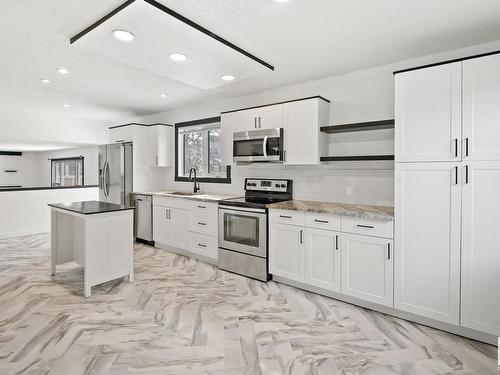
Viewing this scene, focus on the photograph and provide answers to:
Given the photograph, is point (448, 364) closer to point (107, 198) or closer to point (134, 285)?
point (134, 285)

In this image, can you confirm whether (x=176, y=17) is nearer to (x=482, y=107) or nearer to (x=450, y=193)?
(x=482, y=107)

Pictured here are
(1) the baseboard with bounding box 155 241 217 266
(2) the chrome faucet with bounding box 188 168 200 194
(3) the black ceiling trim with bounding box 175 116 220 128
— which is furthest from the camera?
(2) the chrome faucet with bounding box 188 168 200 194

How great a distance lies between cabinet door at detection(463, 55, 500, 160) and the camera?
217cm

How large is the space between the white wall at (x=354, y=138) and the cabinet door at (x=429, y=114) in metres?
0.63

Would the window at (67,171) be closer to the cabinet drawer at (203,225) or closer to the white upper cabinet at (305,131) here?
the cabinet drawer at (203,225)

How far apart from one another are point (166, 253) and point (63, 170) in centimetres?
637

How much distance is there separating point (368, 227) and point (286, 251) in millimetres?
952

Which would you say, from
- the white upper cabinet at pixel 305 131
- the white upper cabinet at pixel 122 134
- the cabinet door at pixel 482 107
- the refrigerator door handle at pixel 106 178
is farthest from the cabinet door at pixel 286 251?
the refrigerator door handle at pixel 106 178

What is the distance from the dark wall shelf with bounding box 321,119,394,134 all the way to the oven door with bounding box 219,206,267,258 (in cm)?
120

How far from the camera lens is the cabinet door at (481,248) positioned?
7.18 feet

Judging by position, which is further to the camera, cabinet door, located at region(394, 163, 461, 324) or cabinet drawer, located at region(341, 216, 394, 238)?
cabinet drawer, located at region(341, 216, 394, 238)

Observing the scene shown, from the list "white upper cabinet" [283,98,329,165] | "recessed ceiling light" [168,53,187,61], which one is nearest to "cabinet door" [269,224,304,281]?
"white upper cabinet" [283,98,329,165]

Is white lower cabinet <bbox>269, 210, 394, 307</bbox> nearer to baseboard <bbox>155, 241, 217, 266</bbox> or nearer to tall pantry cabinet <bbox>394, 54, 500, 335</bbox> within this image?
tall pantry cabinet <bbox>394, 54, 500, 335</bbox>

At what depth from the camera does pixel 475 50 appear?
8.89 feet
